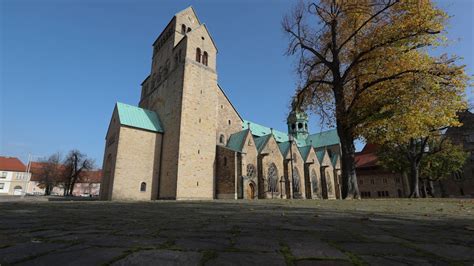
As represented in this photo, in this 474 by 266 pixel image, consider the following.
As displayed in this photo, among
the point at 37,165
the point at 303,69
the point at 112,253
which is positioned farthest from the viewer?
the point at 37,165

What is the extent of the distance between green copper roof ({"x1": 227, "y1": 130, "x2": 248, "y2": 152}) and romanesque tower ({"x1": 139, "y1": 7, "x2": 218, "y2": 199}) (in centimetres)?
246

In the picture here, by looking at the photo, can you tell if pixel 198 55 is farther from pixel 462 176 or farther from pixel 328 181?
pixel 462 176

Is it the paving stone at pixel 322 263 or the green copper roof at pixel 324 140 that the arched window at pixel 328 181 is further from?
the paving stone at pixel 322 263

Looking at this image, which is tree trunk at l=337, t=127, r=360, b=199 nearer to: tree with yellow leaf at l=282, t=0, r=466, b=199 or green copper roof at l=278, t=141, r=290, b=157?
tree with yellow leaf at l=282, t=0, r=466, b=199

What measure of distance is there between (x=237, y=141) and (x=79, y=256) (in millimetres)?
27719

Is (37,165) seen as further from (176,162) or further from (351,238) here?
(351,238)

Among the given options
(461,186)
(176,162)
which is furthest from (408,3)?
(461,186)

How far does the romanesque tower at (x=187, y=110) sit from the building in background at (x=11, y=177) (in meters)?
60.7

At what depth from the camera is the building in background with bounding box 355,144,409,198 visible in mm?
45812

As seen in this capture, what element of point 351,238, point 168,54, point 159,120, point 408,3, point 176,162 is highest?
point 168,54

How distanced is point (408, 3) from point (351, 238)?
51.4 feet

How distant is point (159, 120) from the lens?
97.0 feet

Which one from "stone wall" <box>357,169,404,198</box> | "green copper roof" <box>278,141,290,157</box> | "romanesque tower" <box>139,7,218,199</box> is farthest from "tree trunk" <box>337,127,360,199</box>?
"stone wall" <box>357,169,404,198</box>

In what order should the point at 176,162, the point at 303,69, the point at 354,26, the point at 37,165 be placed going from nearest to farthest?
the point at 354,26 → the point at 303,69 → the point at 176,162 → the point at 37,165
